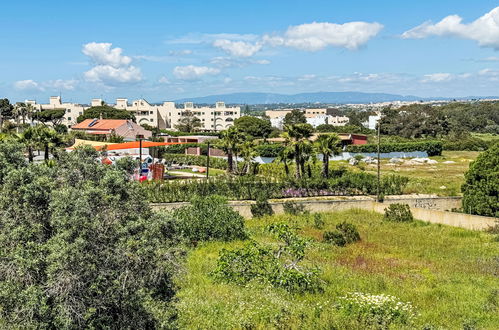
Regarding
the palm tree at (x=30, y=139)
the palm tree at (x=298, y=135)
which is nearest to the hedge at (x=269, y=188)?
the palm tree at (x=298, y=135)

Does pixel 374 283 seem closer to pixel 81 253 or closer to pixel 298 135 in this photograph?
pixel 81 253

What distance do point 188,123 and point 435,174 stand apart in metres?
85.7

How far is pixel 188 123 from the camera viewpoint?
13075 centimetres

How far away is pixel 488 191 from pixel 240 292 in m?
20.4

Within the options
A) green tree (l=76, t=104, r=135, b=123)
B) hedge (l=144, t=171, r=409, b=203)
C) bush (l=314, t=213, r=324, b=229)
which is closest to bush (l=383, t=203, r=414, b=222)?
bush (l=314, t=213, r=324, b=229)

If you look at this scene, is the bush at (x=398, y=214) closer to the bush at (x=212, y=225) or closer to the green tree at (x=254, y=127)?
the bush at (x=212, y=225)

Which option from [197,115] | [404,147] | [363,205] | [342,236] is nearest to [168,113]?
[197,115]

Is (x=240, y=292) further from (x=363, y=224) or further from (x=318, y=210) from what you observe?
(x=318, y=210)

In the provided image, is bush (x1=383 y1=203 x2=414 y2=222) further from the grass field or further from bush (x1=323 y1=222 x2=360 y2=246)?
the grass field

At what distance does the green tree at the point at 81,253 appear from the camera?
28.7ft

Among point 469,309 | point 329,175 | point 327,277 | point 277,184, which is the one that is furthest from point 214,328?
point 329,175

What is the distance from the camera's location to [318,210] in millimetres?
33375

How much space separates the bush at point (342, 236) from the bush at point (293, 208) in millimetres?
6702

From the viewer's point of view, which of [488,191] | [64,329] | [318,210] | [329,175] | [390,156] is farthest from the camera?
[390,156]
